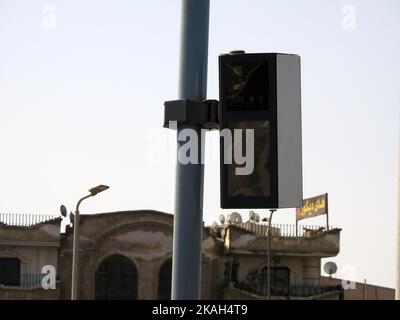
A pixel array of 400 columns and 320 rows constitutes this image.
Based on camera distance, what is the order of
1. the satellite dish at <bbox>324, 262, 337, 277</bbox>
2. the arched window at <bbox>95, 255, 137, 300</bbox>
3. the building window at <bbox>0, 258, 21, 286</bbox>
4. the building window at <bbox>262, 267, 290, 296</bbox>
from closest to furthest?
the building window at <bbox>0, 258, 21, 286</bbox> → the arched window at <bbox>95, 255, 137, 300</bbox> → the satellite dish at <bbox>324, 262, 337, 277</bbox> → the building window at <bbox>262, 267, 290, 296</bbox>

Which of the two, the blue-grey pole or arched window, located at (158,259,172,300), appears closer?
the blue-grey pole

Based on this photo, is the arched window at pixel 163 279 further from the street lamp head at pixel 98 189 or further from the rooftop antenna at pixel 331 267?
the street lamp head at pixel 98 189

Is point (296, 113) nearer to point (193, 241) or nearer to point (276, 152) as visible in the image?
point (276, 152)

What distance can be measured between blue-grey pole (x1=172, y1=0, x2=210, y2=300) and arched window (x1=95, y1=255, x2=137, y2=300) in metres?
41.4

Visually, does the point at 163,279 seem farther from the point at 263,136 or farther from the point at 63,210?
the point at 263,136

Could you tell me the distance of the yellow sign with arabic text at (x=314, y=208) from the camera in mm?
55531

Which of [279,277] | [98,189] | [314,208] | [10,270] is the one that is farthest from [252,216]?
[98,189]

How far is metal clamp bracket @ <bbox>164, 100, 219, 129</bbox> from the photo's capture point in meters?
4.85

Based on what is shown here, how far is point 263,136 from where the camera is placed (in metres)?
4.53

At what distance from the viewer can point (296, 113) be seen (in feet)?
14.9

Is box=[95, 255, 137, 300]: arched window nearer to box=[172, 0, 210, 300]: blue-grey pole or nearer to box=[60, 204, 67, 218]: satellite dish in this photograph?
box=[60, 204, 67, 218]: satellite dish

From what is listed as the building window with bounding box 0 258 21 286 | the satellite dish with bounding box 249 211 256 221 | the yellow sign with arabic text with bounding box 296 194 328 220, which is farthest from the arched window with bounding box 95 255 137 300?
the yellow sign with arabic text with bounding box 296 194 328 220

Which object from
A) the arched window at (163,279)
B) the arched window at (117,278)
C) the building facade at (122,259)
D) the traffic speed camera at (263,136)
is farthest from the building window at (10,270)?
the traffic speed camera at (263,136)

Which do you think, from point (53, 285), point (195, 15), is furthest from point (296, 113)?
point (53, 285)
